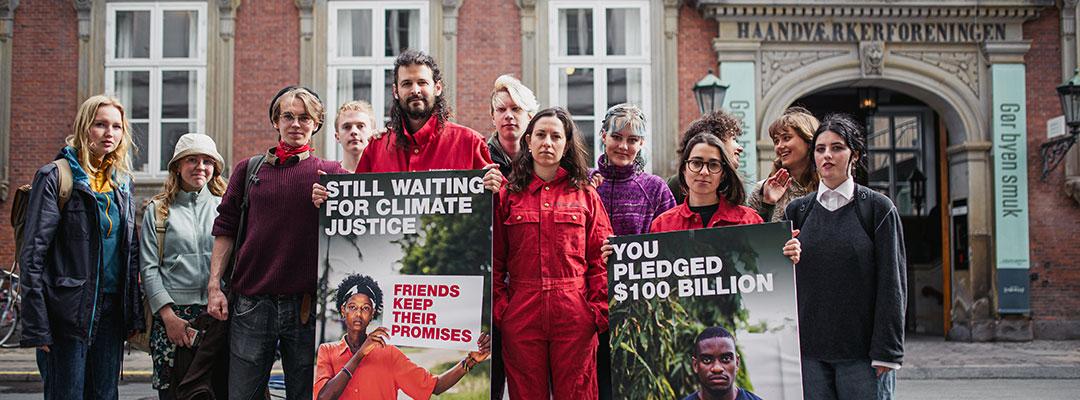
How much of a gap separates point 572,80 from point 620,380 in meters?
10.4

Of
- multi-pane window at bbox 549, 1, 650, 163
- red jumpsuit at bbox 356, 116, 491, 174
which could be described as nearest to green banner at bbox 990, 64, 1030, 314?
multi-pane window at bbox 549, 1, 650, 163

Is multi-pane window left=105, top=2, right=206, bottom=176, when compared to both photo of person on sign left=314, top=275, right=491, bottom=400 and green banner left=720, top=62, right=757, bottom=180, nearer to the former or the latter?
green banner left=720, top=62, right=757, bottom=180

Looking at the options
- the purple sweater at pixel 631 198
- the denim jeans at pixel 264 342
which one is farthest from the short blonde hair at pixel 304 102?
the purple sweater at pixel 631 198

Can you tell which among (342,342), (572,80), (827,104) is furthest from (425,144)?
(827,104)

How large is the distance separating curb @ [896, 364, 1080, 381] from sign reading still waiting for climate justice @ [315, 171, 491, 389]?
25.8 feet

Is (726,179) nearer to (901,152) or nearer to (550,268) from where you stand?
(550,268)

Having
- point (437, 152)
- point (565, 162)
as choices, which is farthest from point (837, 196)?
point (437, 152)

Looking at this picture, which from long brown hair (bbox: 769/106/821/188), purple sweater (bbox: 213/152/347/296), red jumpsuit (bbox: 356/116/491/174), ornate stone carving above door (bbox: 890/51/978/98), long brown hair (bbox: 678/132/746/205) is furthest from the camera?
ornate stone carving above door (bbox: 890/51/978/98)

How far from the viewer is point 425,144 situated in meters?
4.54

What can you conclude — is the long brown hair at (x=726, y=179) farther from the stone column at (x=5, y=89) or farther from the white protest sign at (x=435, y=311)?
the stone column at (x=5, y=89)

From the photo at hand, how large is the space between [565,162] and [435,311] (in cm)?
91

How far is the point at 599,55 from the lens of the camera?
14.2m

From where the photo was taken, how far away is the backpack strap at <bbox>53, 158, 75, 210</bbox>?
4574 millimetres

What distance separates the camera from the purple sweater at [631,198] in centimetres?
470
